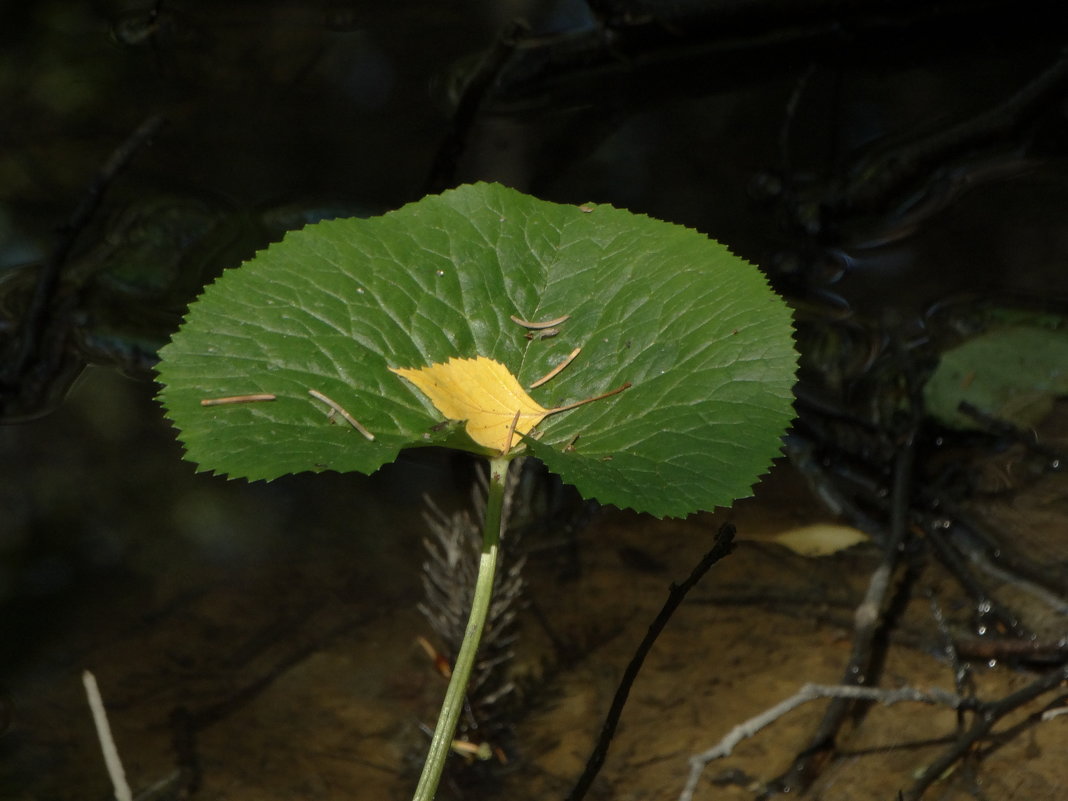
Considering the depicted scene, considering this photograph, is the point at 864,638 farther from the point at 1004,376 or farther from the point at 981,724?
the point at 1004,376

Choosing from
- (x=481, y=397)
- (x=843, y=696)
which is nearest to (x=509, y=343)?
(x=481, y=397)

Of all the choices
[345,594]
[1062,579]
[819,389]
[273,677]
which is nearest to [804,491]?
[819,389]

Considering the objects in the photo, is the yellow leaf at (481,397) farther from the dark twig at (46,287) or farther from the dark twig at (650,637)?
the dark twig at (46,287)

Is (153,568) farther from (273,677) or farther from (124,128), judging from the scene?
(124,128)

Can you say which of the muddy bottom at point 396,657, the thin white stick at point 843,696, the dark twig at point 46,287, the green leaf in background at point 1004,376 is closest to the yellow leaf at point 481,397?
the thin white stick at point 843,696

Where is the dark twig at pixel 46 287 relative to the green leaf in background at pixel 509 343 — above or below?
below

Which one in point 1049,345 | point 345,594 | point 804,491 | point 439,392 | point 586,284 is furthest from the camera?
point 1049,345
